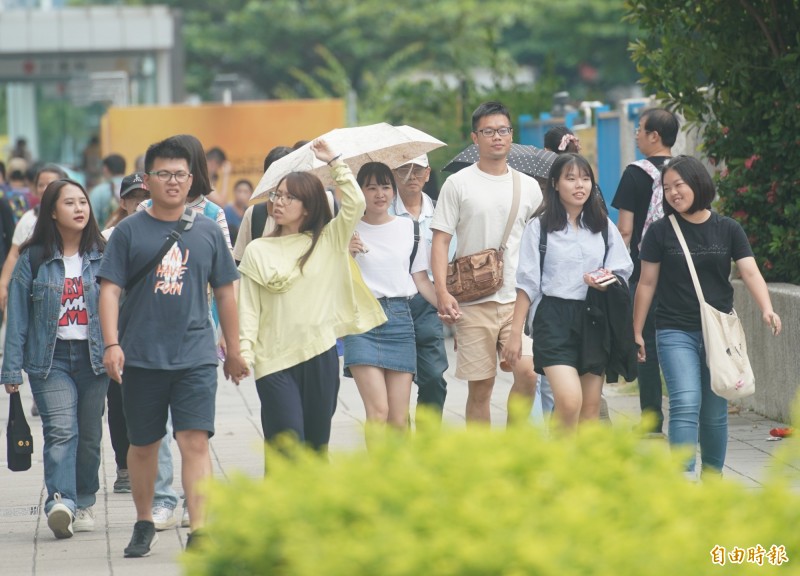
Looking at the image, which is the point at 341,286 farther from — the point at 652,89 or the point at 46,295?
the point at 652,89

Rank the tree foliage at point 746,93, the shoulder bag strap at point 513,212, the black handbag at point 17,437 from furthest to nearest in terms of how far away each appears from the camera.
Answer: the tree foliage at point 746,93, the shoulder bag strap at point 513,212, the black handbag at point 17,437

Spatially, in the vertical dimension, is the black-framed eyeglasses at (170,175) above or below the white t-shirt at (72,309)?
above

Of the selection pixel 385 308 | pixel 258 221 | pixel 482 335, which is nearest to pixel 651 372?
pixel 482 335

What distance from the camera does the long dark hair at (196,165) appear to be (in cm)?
637

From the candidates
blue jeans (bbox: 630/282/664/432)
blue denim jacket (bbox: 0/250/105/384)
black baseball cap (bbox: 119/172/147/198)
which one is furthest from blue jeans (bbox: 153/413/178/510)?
blue jeans (bbox: 630/282/664/432)

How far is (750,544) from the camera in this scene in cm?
298

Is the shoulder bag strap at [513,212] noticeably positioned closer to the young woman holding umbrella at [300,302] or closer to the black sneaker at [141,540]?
the young woman holding umbrella at [300,302]

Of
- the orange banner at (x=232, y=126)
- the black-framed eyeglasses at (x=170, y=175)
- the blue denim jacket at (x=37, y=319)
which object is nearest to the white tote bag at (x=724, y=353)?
the black-framed eyeglasses at (x=170, y=175)

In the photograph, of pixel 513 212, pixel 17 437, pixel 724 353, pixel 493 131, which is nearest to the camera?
pixel 724 353

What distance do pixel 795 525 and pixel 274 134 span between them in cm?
1995

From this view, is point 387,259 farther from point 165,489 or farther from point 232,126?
point 232,126

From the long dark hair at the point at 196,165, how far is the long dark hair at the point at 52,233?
0.51 meters

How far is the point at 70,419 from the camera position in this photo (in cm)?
688

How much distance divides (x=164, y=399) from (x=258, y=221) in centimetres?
169
